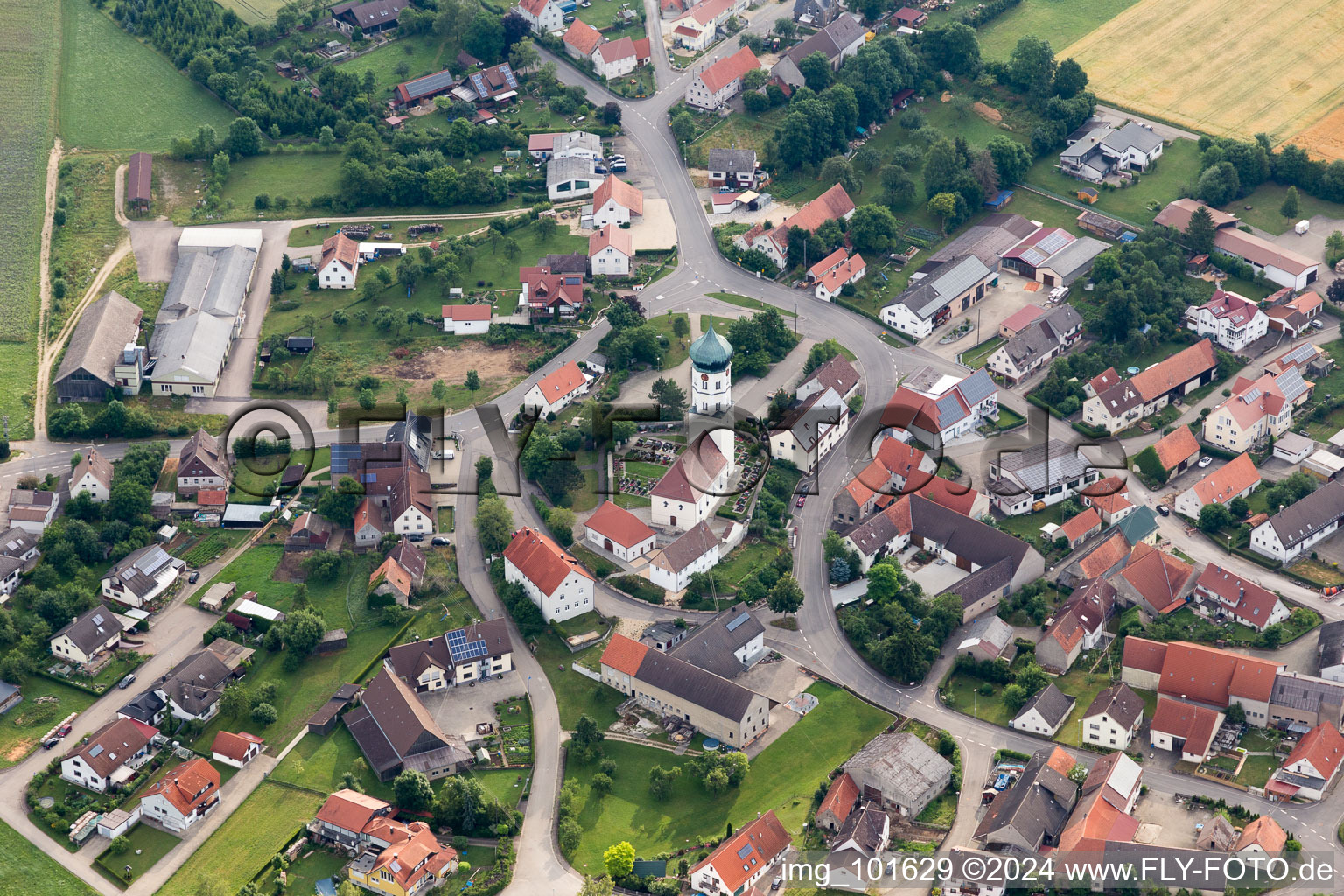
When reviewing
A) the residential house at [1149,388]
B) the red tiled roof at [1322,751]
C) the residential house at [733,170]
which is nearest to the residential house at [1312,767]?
the red tiled roof at [1322,751]

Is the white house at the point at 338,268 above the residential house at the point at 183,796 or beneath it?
above

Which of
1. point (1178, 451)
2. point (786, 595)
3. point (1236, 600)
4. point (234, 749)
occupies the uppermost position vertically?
point (1236, 600)

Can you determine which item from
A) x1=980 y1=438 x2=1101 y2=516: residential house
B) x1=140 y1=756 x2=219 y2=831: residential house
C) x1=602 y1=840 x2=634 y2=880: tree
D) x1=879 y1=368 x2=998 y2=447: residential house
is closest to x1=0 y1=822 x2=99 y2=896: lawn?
x1=140 y1=756 x2=219 y2=831: residential house

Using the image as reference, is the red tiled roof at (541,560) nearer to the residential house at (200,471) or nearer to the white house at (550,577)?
the white house at (550,577)

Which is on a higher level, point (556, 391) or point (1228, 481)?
point (1228, 481)

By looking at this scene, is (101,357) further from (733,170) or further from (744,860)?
(744,860)

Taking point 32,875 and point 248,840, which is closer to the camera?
point 32,875

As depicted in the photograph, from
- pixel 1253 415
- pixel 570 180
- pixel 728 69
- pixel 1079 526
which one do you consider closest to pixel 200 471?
pixel 570 180

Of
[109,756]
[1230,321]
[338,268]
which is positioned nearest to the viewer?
[109,756]
